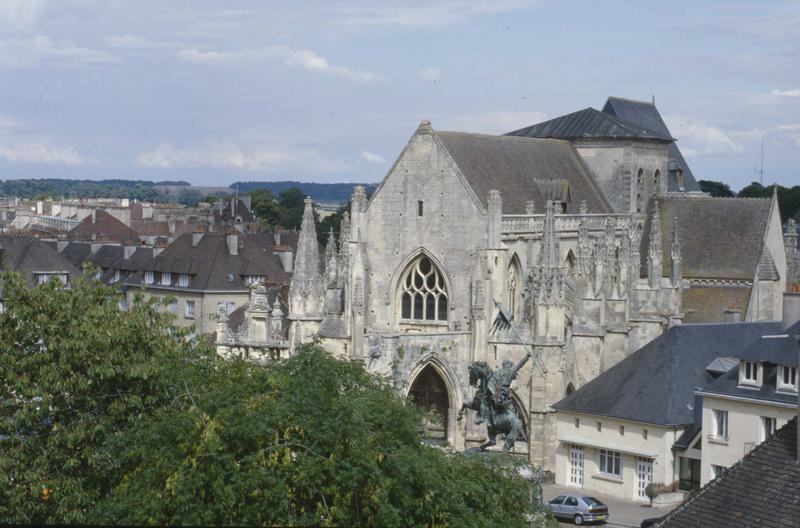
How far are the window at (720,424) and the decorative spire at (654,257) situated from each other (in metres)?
19.0

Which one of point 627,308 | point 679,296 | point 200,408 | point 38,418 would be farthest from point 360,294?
point 200,408

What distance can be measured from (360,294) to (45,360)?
81.4 feet

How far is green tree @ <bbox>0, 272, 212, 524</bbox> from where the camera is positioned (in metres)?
30.3

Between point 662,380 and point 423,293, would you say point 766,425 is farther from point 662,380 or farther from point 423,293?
point 423,293

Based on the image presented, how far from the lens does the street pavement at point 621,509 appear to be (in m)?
44.2

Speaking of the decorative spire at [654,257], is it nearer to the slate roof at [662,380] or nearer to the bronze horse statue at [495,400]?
the slate roof at [662,380]

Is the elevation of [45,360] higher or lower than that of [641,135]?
lower

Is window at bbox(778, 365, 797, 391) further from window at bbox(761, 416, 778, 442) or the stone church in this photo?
the stone church

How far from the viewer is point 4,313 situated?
33.8 m

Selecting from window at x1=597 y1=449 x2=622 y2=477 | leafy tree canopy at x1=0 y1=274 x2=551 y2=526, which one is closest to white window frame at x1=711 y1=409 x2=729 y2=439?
window at x1=597 y1=449 x2=622 y2=477

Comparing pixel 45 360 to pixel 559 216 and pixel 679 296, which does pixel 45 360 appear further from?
pixel 679 296

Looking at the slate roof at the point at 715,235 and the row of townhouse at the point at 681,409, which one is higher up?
the slate roof at the point at 715,235

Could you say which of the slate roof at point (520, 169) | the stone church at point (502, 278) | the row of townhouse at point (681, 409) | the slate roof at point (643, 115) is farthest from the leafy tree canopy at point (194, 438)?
the slate roof at point (643, 115)

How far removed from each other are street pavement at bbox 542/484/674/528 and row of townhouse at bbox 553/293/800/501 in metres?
0.55
